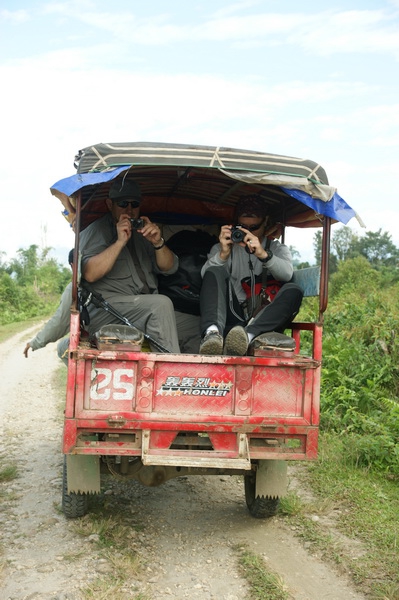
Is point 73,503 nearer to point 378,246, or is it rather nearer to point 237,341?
point 237,341

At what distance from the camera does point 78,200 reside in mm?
4285

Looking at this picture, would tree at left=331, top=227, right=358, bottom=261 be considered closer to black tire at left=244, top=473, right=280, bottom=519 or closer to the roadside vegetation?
the roadside vegetation

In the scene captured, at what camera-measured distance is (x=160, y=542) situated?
439 centimetres

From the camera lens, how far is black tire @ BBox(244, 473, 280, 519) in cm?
476

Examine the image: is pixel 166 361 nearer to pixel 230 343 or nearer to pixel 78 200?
pixel 230 343

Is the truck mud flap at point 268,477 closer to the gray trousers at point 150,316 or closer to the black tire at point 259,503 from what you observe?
the black tire at point 259,503

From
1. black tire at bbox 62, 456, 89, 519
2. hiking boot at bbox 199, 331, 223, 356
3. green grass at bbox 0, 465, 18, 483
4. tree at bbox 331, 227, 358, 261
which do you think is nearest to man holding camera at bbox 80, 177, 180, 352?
hiking boot at bbox 199, 331, 223, 356

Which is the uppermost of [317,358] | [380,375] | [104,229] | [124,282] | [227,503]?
[104,229]

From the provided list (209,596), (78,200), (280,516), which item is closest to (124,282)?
(78,200)

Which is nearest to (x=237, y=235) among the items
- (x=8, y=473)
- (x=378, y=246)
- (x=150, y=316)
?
(x=150, y=316)

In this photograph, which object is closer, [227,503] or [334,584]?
[334,584]

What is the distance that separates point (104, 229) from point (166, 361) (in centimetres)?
153

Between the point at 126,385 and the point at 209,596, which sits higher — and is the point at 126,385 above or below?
above

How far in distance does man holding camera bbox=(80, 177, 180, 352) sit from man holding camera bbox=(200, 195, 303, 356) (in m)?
0.34
